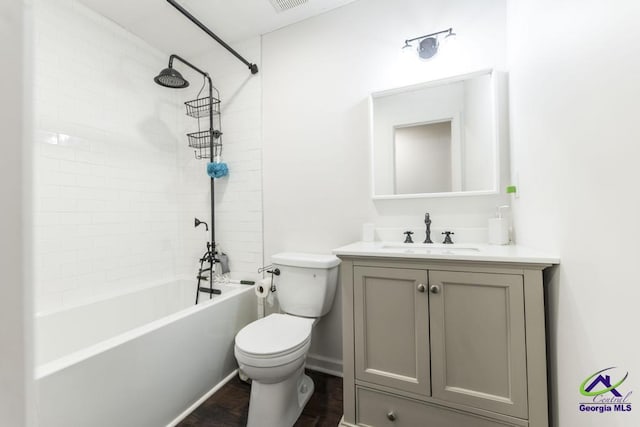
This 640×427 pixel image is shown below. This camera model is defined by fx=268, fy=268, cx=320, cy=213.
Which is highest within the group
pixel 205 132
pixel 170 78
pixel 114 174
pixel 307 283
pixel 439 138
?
pixel 170 78

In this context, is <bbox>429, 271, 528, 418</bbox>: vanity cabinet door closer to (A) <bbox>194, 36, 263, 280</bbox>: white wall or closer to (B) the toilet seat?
(B) the toilet seat

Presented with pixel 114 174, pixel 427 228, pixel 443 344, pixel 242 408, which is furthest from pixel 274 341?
pixel 114 174

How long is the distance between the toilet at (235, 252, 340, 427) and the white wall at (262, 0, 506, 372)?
0.24m

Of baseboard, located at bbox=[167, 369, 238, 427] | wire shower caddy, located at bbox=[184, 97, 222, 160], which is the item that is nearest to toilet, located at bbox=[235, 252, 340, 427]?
baseboard, located at bbox=[167, 369, 238, 427]

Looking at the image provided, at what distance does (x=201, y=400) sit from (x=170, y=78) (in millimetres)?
2165

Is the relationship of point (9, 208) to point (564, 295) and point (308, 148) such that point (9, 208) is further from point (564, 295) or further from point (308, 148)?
point (308, 148)

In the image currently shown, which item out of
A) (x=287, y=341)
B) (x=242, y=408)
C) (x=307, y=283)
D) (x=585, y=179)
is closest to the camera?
(x=585, y=179)

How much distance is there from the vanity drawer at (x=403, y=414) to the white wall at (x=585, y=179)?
0.33 m

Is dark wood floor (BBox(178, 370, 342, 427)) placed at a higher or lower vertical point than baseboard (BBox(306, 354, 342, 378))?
lower

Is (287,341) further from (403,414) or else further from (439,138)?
(439,138)

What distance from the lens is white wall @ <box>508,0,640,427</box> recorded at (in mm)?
576

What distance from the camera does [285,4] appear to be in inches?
74.0

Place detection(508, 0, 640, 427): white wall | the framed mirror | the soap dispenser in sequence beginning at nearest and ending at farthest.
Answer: detection(508, 0, 640, 427): white wall → the soap dispenser → the framed mirror

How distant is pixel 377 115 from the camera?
1.81 m
